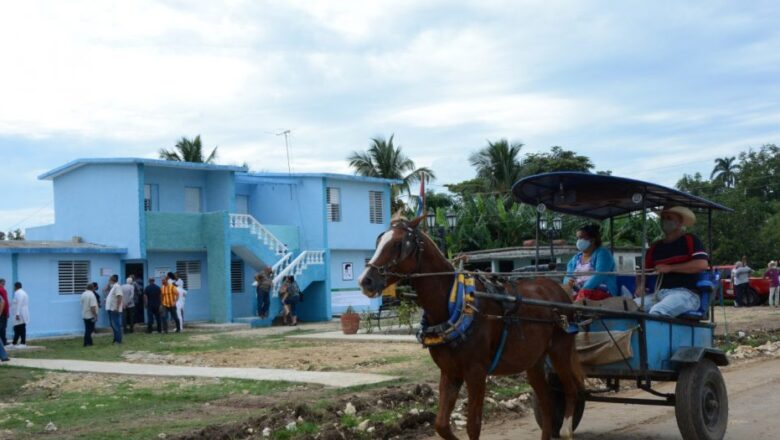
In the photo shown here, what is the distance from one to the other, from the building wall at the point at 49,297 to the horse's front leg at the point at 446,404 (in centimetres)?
2457

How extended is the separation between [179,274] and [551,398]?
88.4 feet

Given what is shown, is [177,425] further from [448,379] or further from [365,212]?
[365,212]

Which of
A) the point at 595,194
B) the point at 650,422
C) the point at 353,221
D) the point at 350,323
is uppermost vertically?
the point at 353,221

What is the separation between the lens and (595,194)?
1003cm

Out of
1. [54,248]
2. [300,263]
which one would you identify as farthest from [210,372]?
→ [300,263]

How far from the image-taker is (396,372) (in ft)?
50.1

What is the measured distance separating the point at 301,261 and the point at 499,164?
25.7 metres

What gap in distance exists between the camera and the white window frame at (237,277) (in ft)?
120

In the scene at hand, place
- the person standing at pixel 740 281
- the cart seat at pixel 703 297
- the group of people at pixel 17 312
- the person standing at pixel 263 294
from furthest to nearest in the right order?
1. the person standing at pixel 740 281
2. the person standing at pixel 263 294
3. the group of people at pixel 17 312
4. the cart seat at pixel 703 297

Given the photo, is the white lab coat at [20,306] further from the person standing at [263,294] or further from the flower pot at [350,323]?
the person standing at [263,294]

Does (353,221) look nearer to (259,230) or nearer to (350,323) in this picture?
(259,230)

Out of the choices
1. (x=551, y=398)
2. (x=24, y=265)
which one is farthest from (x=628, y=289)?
(x=24, y=265)

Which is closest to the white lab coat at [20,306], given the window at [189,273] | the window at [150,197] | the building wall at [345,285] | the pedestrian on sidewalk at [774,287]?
the window at [150,197]

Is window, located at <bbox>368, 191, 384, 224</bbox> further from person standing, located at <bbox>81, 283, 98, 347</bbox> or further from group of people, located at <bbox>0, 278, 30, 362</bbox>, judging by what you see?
group of people, located at <bbox>0, 278, 30, 362</bbox>
